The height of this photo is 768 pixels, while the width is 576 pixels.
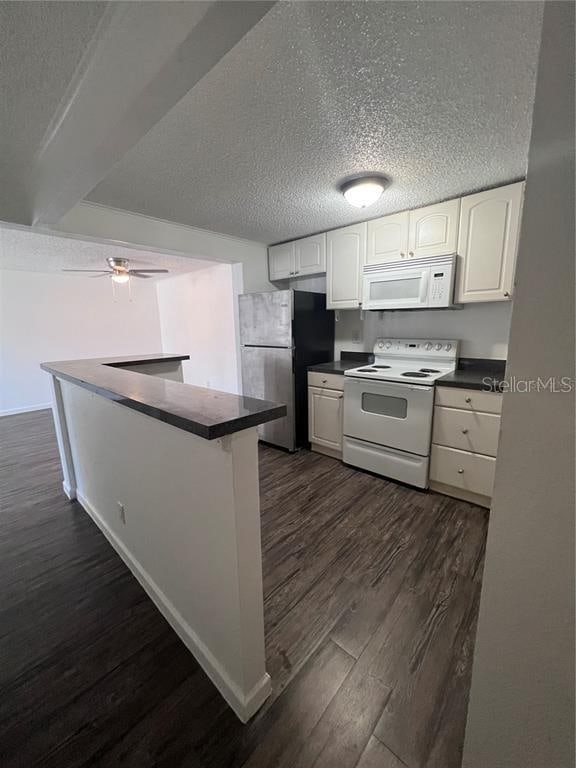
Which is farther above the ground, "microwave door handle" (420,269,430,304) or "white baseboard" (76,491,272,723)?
"microwave door handle" (420,269,430,304)

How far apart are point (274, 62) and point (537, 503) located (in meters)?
1.53

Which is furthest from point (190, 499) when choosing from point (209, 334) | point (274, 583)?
point (209, 334)

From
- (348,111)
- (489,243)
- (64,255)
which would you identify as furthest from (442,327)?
(64,255)

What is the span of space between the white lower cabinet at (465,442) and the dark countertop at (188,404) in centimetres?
174

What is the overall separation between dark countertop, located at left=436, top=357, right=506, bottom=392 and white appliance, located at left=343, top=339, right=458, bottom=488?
0.08 m

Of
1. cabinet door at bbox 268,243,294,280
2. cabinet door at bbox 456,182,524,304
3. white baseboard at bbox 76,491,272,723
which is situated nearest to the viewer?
white baseboard at bbox 76,491,272,723

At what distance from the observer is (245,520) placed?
94 centimetres

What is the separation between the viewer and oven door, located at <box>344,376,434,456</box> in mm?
2322

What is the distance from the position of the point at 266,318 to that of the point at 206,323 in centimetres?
163

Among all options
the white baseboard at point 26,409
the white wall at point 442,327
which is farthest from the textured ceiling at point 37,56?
the white baseboard at point 26,409

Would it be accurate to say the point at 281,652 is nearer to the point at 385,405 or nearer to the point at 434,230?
the point at 385,405

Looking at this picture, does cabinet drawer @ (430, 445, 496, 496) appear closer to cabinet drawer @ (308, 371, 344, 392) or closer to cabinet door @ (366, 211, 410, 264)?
cabinet drawer @ (308, 371, 344, 392)

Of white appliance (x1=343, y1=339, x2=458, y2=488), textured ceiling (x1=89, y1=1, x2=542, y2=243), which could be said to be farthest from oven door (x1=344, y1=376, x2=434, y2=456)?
textured ceiling (x1=89, y1=1, x2=542, y2=243)

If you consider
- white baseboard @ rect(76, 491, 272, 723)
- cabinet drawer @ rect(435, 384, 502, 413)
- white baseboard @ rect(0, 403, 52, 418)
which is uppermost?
cabinet drawer @ rect(435, 384, 502, 413)
